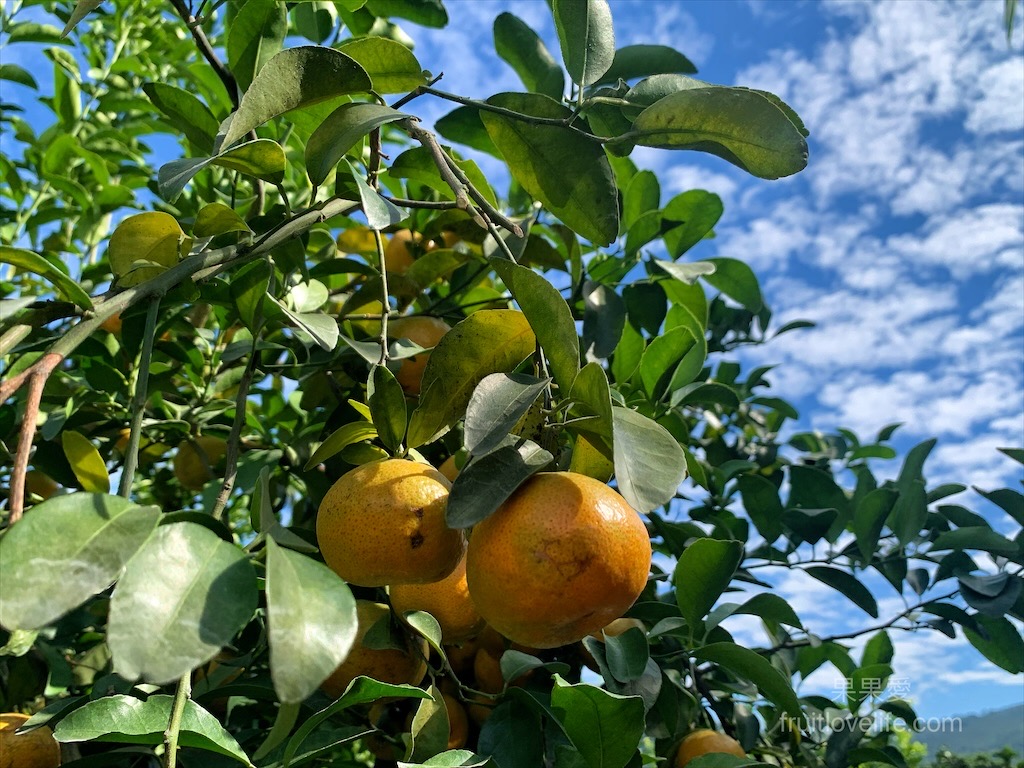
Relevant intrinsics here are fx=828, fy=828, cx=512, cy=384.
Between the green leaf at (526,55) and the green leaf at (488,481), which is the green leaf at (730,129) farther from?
the green leaf at (526,55)

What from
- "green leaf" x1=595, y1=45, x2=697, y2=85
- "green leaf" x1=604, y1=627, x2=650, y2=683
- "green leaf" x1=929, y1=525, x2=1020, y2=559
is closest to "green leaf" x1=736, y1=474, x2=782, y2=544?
"green leaf" x1=929, y1=525, x2=1020, y2=559

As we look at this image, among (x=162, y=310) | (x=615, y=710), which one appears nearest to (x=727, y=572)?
(x=615, y=710)

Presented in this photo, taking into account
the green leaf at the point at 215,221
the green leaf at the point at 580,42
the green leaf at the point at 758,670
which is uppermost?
the green leaf at the point at 580,42

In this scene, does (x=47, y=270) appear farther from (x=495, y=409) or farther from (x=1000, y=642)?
(x=1000, y=642)

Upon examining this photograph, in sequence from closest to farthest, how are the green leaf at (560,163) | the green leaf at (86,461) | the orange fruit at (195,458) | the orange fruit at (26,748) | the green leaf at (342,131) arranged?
1. the green leaf at (342,131)
2. the green leaf at (560,163)
3. the green leaf at (86,461)
4. the orange fruit at (26,748)
5. the orange fruit at (195,458)

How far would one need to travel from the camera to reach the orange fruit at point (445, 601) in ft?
3.29

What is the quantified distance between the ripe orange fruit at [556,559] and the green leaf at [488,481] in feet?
0.11

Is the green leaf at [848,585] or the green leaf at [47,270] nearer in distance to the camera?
the green leaf at [47,270]

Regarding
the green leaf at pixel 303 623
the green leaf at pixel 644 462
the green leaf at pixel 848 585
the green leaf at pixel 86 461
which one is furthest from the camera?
the green leaf at pixel 848 585

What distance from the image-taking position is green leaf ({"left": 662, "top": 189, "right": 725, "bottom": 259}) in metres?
1.61

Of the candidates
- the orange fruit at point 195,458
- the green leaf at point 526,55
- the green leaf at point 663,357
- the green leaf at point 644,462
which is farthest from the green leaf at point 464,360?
the orange fruit at point 195,458

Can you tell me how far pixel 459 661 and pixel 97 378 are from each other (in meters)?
0.79

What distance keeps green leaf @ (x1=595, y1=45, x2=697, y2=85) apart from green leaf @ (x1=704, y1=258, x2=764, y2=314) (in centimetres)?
44

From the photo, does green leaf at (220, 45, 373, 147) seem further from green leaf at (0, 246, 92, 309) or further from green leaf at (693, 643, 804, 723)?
green leaf at (693, 643, 804, 723)
